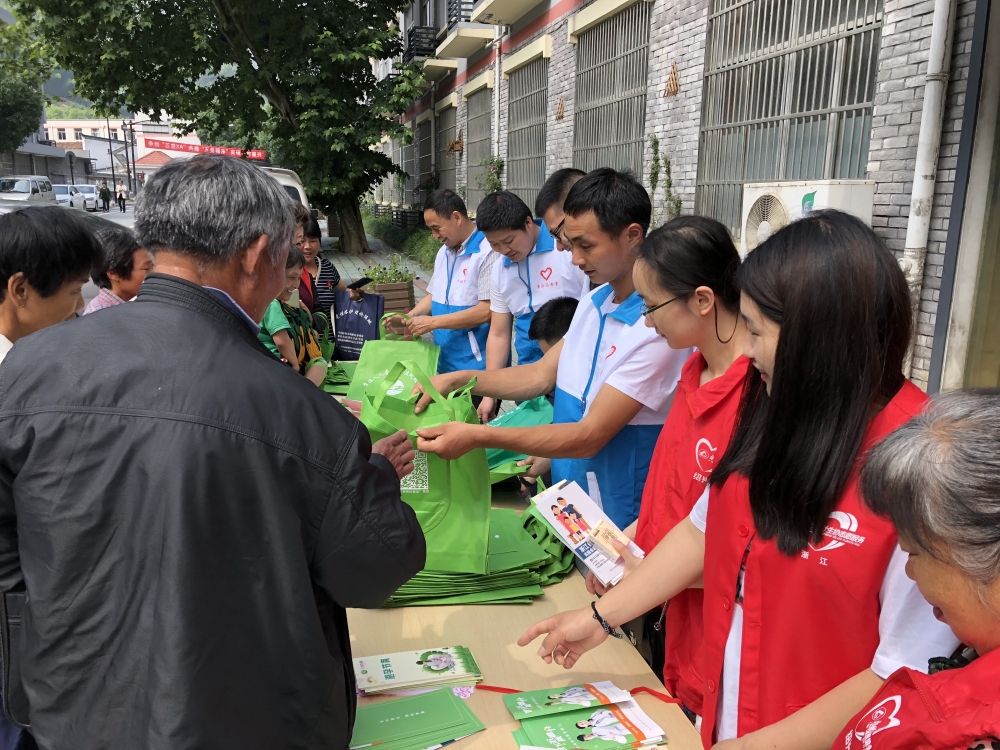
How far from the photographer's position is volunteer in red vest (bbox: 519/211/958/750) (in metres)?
1.10

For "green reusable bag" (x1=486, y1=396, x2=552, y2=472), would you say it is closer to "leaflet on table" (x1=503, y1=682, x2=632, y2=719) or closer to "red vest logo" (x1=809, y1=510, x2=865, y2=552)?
"leaflet on table" (x1=503, y1=682, x2=632, y2=719)

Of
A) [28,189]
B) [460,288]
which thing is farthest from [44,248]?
[28,189]

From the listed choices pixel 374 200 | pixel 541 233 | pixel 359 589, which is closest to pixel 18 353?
pixel 359 589

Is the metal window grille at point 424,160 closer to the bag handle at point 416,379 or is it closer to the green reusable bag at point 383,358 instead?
the green reusable bag at point 383,358

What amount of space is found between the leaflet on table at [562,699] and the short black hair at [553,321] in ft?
5.54

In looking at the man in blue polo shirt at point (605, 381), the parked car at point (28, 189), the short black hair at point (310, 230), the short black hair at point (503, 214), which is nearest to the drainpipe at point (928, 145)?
the short black hair at point (503, 214)

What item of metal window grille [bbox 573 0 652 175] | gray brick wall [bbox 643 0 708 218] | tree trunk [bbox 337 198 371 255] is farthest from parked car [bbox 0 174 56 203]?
gray brick wall [bbox 643 0 708 218]

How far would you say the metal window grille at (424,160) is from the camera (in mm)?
21344

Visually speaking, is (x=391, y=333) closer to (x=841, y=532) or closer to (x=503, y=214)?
(x=503, y=214)

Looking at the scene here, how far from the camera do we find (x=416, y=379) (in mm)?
1900

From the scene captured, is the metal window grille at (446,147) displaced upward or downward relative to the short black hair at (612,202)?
upward

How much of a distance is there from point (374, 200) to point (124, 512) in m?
33.6

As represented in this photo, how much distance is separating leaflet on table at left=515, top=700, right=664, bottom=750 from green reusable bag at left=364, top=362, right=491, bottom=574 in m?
0.51

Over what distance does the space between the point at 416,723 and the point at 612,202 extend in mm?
1552
